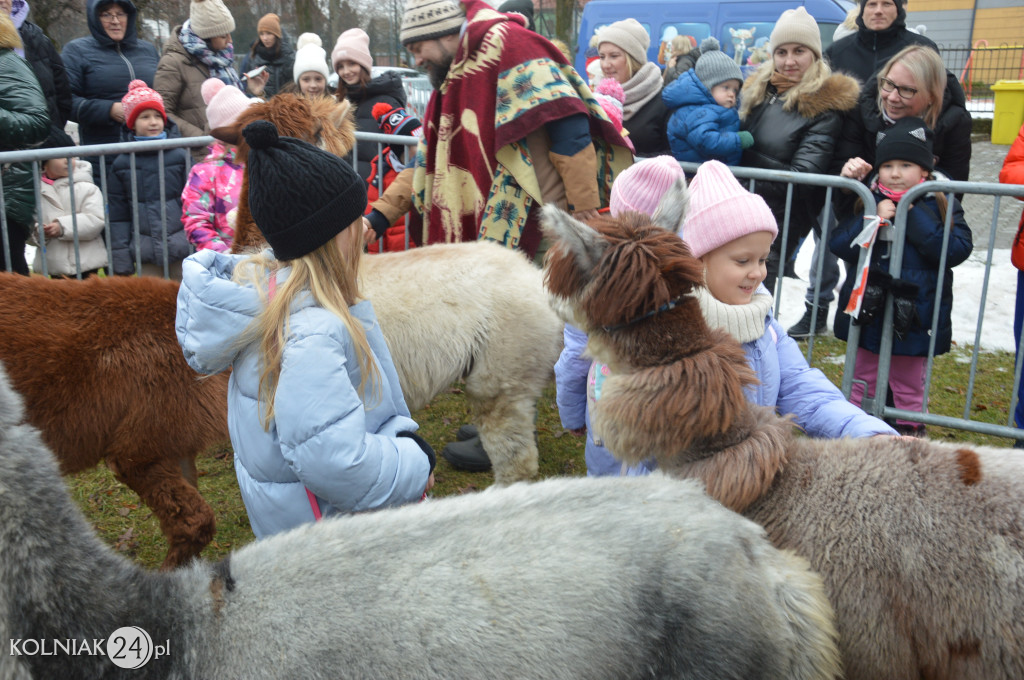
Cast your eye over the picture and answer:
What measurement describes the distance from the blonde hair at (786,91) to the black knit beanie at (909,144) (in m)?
1.10

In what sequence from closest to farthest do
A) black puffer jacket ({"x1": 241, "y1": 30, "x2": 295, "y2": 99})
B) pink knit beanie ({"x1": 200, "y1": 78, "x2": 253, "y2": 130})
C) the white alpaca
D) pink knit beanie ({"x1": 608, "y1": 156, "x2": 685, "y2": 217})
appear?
pink knit beanie ({"x1": 608, "y1": 156, "x2": 685, "y2": 217}), the white alpaca, pink knit beanie ({"x1": 200, "y1": 78, "x2": 253, "y2": 130}), black puffer jacket ({"x1": 241, "y1": 30, "x2": 295, "y2": 99})

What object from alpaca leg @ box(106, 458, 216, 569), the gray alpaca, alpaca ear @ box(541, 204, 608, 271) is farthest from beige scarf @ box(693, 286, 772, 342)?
alpaca leg @ box(106, 458, 216, 569)

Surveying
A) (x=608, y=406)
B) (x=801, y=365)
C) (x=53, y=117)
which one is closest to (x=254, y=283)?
(x=608, y=406)

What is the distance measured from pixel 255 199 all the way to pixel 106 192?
3.94 metres

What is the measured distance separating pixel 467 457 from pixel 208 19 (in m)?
4.80

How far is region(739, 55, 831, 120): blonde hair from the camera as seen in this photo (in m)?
5.40

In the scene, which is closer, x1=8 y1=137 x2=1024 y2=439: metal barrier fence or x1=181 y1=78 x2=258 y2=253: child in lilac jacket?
x1=8 y1=137 x2=1024 y2=439: metal barrier fence

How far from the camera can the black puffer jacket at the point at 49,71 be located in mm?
5941

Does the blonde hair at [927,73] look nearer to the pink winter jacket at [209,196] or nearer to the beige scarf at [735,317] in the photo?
the beige scarf at [735,317]

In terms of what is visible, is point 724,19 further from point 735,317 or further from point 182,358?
point 735,317

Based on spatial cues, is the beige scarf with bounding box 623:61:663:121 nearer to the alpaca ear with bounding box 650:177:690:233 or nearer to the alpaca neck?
the alpaca ear with bounding box 650:177:690:233

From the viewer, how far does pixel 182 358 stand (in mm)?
3119

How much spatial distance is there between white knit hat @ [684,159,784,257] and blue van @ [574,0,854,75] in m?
9.19

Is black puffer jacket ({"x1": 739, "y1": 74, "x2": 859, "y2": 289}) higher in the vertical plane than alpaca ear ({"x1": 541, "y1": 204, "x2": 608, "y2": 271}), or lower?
higher
